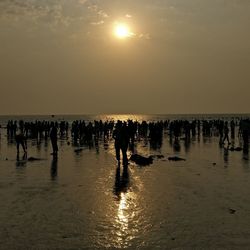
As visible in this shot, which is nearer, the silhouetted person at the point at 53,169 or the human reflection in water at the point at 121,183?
the human reflection in water at the point at 121,183

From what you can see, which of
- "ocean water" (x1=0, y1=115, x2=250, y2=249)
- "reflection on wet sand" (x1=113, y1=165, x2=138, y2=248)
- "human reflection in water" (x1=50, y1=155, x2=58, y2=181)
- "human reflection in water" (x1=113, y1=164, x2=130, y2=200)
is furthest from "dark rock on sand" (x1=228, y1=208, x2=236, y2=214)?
"human reflection in water" (x1=50, y1=155, x2=58, y2=181)

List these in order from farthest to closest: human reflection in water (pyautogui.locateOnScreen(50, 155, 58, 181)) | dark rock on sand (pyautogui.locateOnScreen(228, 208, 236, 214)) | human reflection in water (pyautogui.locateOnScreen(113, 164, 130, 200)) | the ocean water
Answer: human reflection in water (pyautogui.locateOnScreen(50, 155, 58, 181))
human reflection in water (pyautogui.locateOnScreen(113, 164, 130, 200))
dark rock on sand (pyautogui.locateOnScreen(228, 208, 236, 214))
the ocean water

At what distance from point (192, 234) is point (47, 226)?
10.7ft

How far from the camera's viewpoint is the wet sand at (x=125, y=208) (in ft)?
28.8

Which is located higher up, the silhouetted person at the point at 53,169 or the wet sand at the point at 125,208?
the wet sand at the point at 125,208

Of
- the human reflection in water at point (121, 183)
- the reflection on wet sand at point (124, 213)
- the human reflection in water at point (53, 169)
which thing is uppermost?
the reflection on wet sand at point (124, 213)

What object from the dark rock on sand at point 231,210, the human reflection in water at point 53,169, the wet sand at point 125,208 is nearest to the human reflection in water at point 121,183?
the wet sand at point 125,208

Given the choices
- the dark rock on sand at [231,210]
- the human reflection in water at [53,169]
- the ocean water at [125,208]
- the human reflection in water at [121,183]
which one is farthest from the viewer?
the human reflection in water at [53,169]

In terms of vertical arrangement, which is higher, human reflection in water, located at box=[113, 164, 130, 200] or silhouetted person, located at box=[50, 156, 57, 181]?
human reflection in water, located at box=[113, 164, 130, 200]

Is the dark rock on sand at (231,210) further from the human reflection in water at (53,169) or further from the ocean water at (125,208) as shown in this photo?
the human reflection in water at (53,169)

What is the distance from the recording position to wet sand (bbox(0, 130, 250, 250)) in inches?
345

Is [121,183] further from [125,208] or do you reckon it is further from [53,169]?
[53,169]

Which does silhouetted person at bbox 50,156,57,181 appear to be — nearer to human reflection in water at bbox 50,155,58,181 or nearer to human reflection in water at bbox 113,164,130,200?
human reflection in water at bbox 50,155,58,181

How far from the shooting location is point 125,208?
38.1ft
